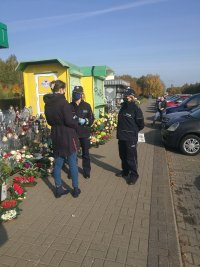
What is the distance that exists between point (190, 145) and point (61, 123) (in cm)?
561

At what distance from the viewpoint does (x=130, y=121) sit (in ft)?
19.1

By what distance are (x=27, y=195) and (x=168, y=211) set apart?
2.59m

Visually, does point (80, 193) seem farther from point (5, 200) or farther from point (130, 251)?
point (130, 251)

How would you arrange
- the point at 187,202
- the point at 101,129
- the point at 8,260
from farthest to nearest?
1. the point at 101,129
2. the point at 187,202
3. the point at 8,260

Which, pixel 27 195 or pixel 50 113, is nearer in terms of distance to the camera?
pixel 50 113

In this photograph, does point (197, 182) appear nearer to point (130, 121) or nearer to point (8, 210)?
point (130, 121)

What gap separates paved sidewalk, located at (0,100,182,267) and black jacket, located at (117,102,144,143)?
1.03m

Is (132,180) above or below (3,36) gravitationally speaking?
below

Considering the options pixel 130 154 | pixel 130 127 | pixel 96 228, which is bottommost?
pixel 96 228

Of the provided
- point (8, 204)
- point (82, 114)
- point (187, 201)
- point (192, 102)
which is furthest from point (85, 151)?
point (192, 102)

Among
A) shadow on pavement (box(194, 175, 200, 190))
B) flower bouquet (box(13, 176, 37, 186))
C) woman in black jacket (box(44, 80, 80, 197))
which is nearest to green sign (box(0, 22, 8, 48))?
woman in black jacket (box(44, 80, 80, 197))

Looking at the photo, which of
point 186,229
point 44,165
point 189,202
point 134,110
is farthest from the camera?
point 44,165

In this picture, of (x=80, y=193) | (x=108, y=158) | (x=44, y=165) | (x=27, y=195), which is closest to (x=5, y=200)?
(x=27, y=195)

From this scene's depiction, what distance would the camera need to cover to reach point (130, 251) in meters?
3.53
